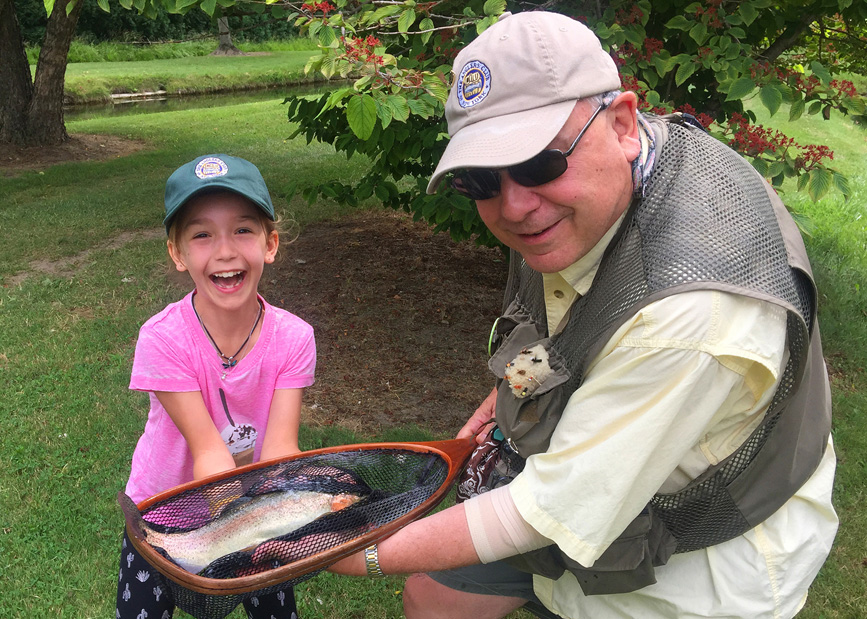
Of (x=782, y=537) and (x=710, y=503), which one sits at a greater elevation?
(x=710, y=503)

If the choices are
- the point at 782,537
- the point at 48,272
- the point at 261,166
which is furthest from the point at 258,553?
→ the point at 261,166

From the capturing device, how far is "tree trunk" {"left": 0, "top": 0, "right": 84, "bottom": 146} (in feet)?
36.2

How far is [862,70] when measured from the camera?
641cm

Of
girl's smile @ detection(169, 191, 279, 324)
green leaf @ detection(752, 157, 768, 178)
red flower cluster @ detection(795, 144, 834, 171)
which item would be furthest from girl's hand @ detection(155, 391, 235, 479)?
red flower cluster @ detection(795, 144, 834, 171)

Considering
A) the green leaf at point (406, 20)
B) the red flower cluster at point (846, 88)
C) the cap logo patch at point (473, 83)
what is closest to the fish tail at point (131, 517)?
the cap logo patch at point (473, 83)

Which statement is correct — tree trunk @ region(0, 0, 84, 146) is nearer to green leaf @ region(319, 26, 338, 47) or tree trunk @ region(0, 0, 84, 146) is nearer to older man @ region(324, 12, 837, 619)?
green leaf @ region(319, 26, 338, 47)

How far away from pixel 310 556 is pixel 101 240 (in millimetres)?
6922

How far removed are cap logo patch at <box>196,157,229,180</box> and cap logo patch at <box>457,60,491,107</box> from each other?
86 centimetres

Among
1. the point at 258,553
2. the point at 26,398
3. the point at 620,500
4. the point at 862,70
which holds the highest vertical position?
the point at 862,70

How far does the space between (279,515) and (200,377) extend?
0.50 metres

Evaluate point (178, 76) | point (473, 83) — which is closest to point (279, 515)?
point (473, 83)

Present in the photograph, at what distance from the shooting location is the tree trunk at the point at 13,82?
1116cm

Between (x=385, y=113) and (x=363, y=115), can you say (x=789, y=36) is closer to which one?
(x=385, y=113)

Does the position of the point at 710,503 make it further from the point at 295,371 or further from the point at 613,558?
the point at 295,371
